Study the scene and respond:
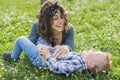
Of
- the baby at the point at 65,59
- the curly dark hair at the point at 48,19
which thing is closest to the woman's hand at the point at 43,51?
the baby at the point at 65,59

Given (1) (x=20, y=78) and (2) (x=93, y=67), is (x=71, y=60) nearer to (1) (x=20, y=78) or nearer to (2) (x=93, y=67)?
(2) (x=93, y=67)

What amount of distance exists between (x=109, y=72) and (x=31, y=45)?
5.66 ft

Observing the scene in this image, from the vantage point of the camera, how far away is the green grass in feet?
27.3

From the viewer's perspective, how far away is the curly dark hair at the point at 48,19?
887 centimetres

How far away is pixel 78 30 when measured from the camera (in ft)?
42.2

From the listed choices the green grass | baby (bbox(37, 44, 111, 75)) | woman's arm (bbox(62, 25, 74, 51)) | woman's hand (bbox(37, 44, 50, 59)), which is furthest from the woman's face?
the green grass

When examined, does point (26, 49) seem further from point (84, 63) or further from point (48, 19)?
point (84, 63)

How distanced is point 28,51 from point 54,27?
77cm

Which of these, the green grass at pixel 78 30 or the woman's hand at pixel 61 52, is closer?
the green grass at pixel 78 30

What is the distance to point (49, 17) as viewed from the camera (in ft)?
29.2

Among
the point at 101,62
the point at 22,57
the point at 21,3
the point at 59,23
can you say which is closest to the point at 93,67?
the point at 101,62

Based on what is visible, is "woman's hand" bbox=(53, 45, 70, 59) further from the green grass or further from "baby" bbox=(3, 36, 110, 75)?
the green grass

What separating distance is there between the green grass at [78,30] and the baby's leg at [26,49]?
0.67 ft

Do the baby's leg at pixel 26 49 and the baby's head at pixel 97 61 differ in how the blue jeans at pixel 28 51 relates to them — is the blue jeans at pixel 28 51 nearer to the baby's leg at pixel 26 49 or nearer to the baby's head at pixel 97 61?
the baby's leg at pixel 26 49
